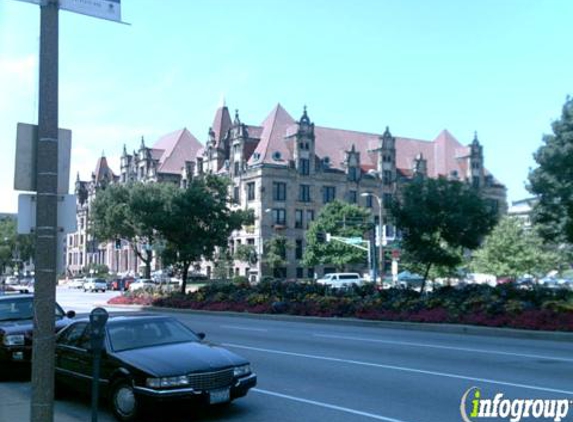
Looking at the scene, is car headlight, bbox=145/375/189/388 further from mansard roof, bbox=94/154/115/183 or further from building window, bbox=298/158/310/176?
mansard roof, bbox=94/154/115/183

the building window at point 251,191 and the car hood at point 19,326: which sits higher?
the building window at point 251,191

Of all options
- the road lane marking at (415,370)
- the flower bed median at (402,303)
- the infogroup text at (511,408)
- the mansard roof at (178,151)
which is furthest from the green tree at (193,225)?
the mansard roof at (178,151)

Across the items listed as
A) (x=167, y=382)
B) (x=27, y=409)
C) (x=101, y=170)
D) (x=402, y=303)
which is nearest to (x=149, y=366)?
(x=167, y=382)

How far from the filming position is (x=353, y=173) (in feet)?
303

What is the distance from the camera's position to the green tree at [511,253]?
221 ft

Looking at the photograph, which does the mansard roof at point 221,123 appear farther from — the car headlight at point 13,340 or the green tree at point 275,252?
the car headlight at point 13,340

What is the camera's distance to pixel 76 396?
11102 millimetres

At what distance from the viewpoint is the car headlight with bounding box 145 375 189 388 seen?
28.1 ft

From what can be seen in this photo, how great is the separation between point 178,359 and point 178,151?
98584mm

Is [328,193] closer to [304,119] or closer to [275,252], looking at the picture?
[304,119]

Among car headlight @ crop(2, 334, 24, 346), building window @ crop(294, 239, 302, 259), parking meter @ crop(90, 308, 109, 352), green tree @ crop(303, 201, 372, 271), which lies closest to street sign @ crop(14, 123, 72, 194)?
parking meter @ crop(90, 308, 109, 352)

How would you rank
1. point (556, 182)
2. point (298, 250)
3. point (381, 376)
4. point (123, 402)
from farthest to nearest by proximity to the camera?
point (298, 250) < point (556, 182) < point (381, 376) < point (123, 402)

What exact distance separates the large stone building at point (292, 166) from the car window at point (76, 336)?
6542 cm

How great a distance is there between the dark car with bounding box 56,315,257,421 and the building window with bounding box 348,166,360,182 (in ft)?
270
